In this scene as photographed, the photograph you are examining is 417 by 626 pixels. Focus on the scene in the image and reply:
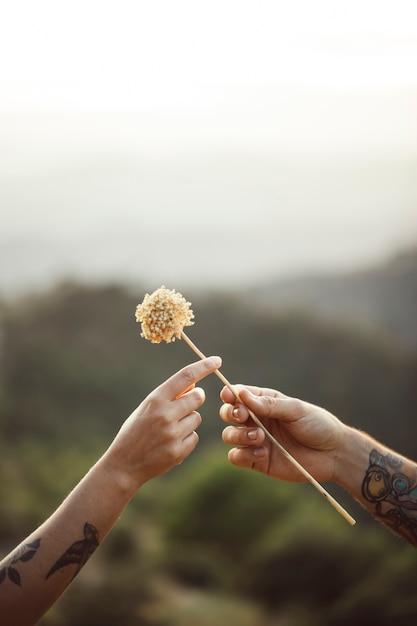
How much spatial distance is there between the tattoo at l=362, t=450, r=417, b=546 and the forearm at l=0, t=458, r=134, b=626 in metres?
0.76

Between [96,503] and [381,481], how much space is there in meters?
0.86

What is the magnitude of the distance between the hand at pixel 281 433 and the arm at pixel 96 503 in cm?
22

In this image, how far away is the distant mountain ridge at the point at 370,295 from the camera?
3.92m

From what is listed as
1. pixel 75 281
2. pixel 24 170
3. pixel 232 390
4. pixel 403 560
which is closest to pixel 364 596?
pixel 403 560

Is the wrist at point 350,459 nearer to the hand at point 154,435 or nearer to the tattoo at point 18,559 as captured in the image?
the hand at point 154,435

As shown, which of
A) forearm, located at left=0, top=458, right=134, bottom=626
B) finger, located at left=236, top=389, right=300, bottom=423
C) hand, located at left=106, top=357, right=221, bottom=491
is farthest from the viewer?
finger, located at left=236, top=389, right=300, bottom=423

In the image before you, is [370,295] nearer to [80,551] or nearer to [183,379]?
[183,379]

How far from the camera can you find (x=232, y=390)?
5.79 feet

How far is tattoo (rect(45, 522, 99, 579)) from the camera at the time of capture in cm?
147

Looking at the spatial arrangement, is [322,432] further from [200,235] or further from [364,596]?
[200,235]

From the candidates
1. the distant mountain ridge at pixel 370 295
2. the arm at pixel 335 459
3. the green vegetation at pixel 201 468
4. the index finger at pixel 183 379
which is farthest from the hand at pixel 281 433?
the distant mountain ridge at pixel 370 295

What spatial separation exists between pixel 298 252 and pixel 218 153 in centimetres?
75

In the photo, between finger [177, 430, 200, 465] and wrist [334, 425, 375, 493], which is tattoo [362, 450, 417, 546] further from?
finger [177, 430, 200, 465]

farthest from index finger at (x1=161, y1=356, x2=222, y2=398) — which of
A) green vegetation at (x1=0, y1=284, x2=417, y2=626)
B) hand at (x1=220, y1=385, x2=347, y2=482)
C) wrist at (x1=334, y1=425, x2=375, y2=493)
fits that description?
green vegetation at (x1=0, y1=284, x2=417, y2=626)
